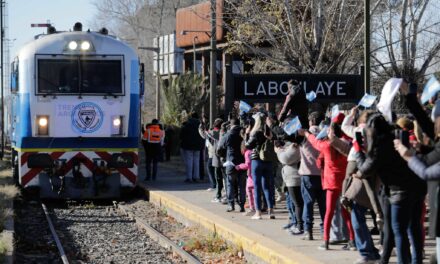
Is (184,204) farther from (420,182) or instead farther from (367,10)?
(420,182)

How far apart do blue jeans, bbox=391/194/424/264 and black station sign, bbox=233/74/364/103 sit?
7.17 meters

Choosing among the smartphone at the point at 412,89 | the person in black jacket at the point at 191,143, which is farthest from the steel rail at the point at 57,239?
the smartphone at the point at 412,89

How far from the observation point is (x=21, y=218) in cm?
1848

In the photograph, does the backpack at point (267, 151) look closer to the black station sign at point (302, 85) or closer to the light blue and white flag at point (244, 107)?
the light blue and white flag at point (244, 107)

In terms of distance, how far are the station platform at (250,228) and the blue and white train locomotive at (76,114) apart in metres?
1.45

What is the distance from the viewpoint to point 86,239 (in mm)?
15688

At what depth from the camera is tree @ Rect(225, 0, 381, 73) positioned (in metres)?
22.8

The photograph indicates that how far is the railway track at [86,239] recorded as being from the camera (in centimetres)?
1352

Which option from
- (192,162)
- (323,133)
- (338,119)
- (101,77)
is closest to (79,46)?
(101,77)

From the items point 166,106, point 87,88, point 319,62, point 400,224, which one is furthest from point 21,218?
point 166,106

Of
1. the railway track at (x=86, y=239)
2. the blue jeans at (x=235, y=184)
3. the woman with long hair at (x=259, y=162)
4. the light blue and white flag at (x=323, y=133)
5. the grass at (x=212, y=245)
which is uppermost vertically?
the light blue and white flag at (x=323, y=133)

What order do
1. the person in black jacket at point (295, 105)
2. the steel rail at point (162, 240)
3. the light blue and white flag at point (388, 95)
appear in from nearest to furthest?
the light blue and white flag at point (388, 95) < the steel rail at point (162, 240) < the person in black jacket at point (295, 105)

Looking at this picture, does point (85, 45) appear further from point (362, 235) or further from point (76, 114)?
point (362, 235)

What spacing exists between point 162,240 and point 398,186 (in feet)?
21.0
